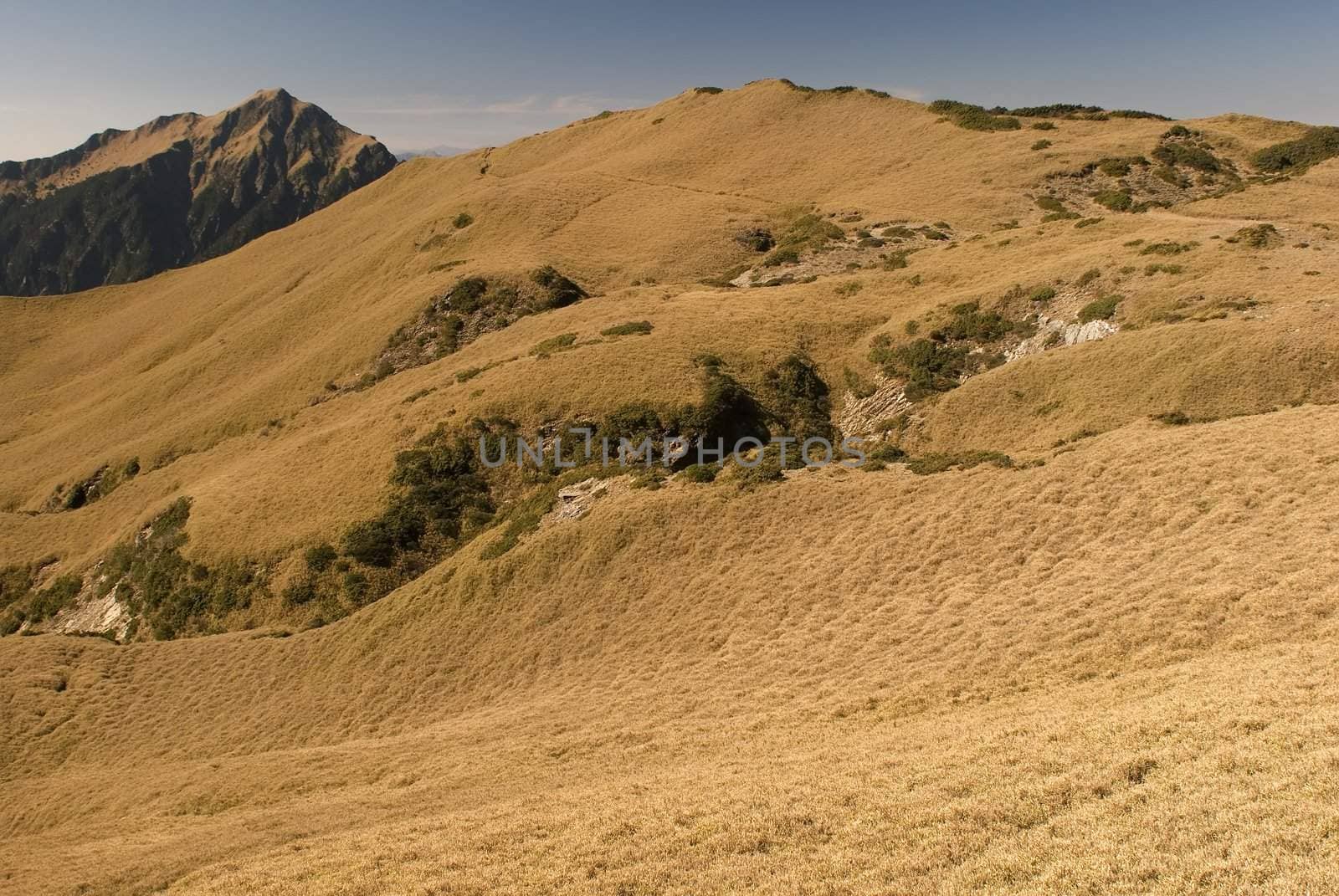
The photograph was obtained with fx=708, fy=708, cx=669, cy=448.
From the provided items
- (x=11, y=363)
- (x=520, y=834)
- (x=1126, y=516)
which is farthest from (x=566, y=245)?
(x=11, y=363)

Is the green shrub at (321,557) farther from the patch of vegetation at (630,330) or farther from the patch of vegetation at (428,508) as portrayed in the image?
the patch of vegetation at (630,330)

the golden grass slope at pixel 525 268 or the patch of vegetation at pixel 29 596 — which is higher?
the golden grass slope at pixel 525 268

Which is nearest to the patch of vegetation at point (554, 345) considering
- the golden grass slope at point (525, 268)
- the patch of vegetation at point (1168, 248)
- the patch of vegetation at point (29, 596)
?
the golden grass slope at point (525, 268)

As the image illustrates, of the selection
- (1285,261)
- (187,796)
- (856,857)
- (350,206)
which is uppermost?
(350,206)

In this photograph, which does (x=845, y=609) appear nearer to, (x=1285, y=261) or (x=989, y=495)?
(x=989, y=495)

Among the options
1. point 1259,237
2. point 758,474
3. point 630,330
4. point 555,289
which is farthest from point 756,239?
point 758,474

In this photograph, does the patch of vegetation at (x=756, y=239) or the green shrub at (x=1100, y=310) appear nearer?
the green shrub at (x=1100, y=310)

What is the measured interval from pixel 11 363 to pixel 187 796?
4776 inches

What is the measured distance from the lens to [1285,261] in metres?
40.0

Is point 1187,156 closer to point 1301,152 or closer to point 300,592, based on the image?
point 1301,152

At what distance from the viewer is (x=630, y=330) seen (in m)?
52.2

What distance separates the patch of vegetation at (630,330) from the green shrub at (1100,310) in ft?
Result: 89.9

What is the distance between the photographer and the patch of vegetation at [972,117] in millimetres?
94000

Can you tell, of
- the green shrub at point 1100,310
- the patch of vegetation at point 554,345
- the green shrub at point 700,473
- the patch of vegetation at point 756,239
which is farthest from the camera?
the patch of vegetation at point 756,239
